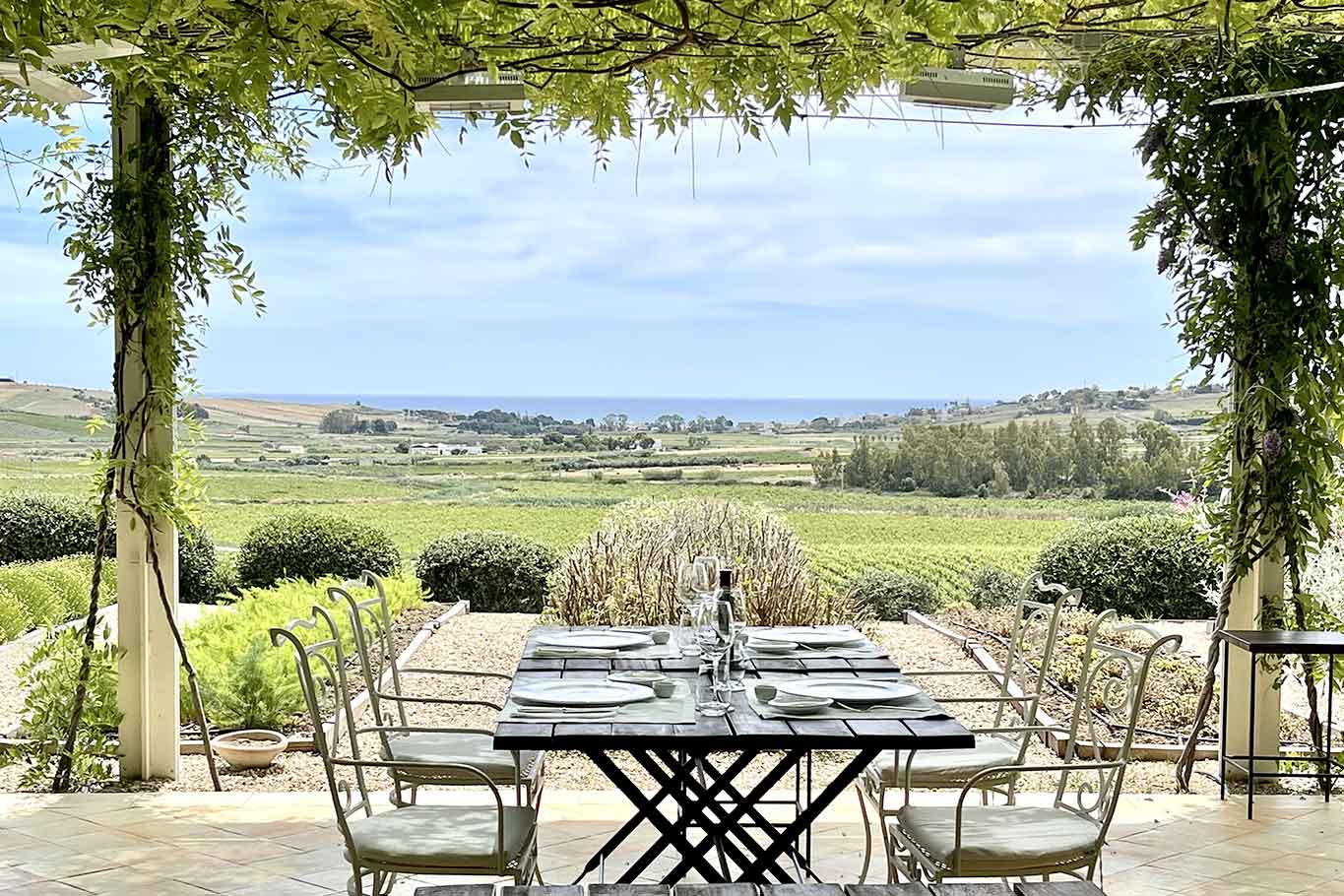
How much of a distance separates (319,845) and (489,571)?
360 cm

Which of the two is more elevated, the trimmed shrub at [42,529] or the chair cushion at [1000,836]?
the trimmed shrub at [42,529]

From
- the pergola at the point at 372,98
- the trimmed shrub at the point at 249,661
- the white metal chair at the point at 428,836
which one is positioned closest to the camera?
the white metal chair at the point at 428,836

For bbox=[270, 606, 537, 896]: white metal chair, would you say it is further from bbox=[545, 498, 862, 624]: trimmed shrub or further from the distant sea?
the distant sea

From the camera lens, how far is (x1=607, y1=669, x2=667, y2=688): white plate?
346 centimetres

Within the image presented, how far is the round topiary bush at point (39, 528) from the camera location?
667 cm

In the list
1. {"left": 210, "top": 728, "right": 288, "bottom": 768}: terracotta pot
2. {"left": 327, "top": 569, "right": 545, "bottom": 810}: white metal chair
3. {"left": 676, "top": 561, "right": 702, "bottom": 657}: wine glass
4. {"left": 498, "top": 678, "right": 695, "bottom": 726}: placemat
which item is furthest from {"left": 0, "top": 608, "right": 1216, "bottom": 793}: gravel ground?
{"left": 498, "top": 678, "right": 695, "bottom": 726}: placemat

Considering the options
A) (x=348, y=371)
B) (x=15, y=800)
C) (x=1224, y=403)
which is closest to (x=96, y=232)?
(x=15, y=800)

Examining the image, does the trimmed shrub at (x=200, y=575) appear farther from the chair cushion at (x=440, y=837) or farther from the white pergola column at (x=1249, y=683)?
the white pergola column at (x=1249, y=683)

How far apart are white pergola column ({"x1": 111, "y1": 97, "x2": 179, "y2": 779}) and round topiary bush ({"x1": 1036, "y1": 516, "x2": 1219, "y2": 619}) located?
464 cm

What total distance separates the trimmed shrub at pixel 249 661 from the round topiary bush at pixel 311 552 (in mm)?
584

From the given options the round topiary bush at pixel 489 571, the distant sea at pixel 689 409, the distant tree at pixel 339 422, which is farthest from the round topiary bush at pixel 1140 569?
the distant tree at pixel 339 422

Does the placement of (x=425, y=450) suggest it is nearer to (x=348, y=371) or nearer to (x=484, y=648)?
(x=484, y=648)

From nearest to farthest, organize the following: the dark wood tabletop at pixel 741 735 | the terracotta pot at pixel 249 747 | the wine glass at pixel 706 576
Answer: the dark wood tabletop at pixel 741 735 < the wine glass at pixel 706 576 < the terracotta pot at pixel 249 747

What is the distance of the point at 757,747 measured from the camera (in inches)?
111
